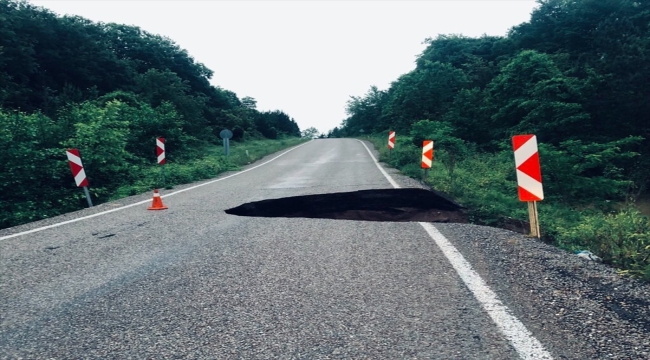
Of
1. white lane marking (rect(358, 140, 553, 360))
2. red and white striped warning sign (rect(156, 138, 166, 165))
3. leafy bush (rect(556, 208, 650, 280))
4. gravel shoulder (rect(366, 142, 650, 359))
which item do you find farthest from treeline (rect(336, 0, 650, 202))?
white lane marking (rect(358, 140, 553, 360))

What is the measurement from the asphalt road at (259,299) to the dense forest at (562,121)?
76.0 inches

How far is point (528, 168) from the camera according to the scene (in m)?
5.80

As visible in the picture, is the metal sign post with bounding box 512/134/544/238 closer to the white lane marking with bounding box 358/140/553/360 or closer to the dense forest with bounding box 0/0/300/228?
the white lane marking with bounding box 358/140/553/360

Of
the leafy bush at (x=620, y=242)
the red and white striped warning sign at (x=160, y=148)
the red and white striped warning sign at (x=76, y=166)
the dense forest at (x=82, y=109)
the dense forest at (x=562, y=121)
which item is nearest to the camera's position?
the leafy bush at (x=620, y=242)

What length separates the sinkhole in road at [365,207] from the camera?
831 cm

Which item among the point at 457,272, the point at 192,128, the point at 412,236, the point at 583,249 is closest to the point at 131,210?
the point at 412,236

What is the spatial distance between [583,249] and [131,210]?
744 cm

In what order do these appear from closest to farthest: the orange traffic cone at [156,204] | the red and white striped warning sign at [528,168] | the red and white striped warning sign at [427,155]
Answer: the red and white striped warning sign at [528,168] → the orange traffic cone at [156,204] → the red and white striped warning sign at [427,155]

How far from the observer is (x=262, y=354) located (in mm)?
2547

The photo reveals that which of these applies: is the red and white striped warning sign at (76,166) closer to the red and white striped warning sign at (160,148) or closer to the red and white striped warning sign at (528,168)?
the red and white striped warning sign at (160,148)

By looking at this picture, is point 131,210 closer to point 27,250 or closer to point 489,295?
point 27,250

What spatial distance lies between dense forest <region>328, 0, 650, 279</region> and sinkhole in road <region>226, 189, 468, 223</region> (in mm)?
572

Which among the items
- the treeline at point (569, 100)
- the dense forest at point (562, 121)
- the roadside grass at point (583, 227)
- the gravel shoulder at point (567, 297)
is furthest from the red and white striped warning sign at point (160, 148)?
the treeline at point (569, 100)

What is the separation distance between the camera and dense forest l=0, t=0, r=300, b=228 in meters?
11.8
